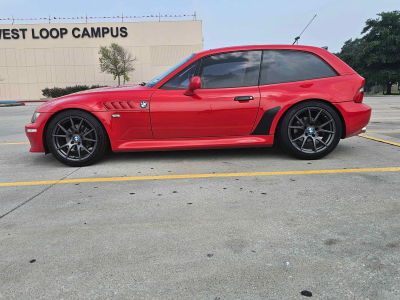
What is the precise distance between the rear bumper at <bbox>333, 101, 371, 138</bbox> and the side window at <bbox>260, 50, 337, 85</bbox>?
464 mm

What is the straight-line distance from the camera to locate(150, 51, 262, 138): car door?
12.9ft

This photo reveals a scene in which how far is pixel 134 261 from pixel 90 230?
0.60m

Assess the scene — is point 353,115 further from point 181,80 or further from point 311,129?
point 181,80

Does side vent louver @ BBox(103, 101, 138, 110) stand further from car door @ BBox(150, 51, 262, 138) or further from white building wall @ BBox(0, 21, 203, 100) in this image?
white building wall @ BBox(0, 21, 203, 100)

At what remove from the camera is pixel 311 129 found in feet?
13.4

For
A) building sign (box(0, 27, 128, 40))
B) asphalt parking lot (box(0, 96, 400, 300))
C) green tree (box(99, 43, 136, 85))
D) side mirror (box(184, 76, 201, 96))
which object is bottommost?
asphalt parking lot (box(0, 96, 400, 300))

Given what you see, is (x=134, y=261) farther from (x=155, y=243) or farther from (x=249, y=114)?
(x=249, y=114)

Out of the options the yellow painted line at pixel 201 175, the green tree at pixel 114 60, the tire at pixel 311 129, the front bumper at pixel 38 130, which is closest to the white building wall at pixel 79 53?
the green tree at pixel 114 60

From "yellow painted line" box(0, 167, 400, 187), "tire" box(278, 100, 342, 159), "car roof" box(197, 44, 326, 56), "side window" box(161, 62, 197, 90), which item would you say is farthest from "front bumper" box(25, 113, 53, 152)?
"tire" box(278, 100, 342, 159)

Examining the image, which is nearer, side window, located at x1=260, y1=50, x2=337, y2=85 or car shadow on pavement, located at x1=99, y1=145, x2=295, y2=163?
side window, located at x1=260, y1=50, x2=337, y2=85

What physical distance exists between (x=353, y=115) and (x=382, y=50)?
1649 inches

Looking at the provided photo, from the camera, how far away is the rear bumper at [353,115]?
406 cm

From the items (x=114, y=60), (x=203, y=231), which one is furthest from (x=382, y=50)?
(x=203, y=231)

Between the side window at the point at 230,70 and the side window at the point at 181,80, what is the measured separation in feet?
0.51
